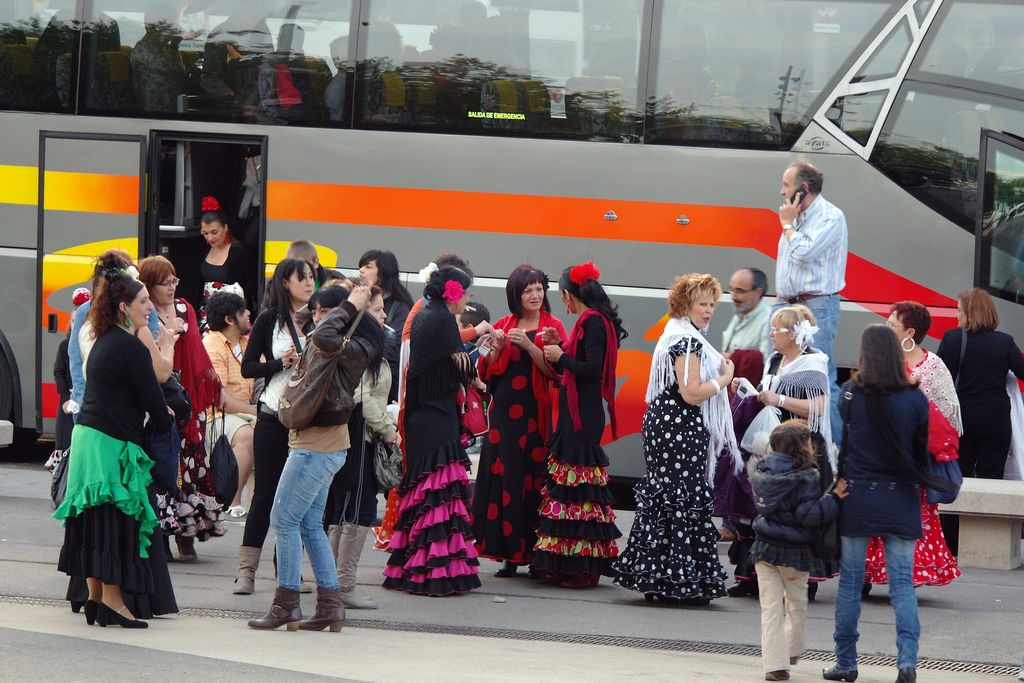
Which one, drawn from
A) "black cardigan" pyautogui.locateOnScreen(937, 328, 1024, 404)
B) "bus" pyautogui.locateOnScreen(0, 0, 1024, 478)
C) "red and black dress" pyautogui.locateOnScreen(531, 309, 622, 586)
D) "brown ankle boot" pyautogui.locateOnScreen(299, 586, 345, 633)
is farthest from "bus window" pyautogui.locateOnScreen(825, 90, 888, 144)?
"brown ankle boot" pyautogui.locateOnScreen(299, 586, 345, 633)

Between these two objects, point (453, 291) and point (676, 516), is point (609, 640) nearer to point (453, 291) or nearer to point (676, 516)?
point (676, 516)

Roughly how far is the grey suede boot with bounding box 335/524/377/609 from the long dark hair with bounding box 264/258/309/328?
122 cm

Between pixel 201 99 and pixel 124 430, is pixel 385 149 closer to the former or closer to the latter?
pixel 201 99

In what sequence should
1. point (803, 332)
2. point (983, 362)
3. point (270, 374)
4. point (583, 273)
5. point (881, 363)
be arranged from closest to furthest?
1. point (881, 363)
2. point (270, 374)
3. point (803, 332)
4. point (583, 273)
5. point (983, 362)

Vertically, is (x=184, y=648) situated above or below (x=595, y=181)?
below

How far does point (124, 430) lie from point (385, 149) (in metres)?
5.19

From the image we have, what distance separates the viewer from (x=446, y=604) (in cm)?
839

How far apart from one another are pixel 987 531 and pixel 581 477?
3261 millimetres

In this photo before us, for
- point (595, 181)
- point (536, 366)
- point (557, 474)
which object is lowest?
point (557, 474)

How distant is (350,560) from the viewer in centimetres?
816

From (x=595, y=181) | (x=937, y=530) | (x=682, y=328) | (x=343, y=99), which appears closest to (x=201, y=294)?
(x=343, y=99)

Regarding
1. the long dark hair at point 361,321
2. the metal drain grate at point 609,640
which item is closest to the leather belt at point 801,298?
the metal drain grate at point 609,640

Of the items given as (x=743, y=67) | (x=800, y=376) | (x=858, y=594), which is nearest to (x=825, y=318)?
(x=800, y=376)

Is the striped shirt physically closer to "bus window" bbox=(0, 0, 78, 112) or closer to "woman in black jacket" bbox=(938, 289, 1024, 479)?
"woman in black jacket" bbox=(938, 289, 1024, 479)
